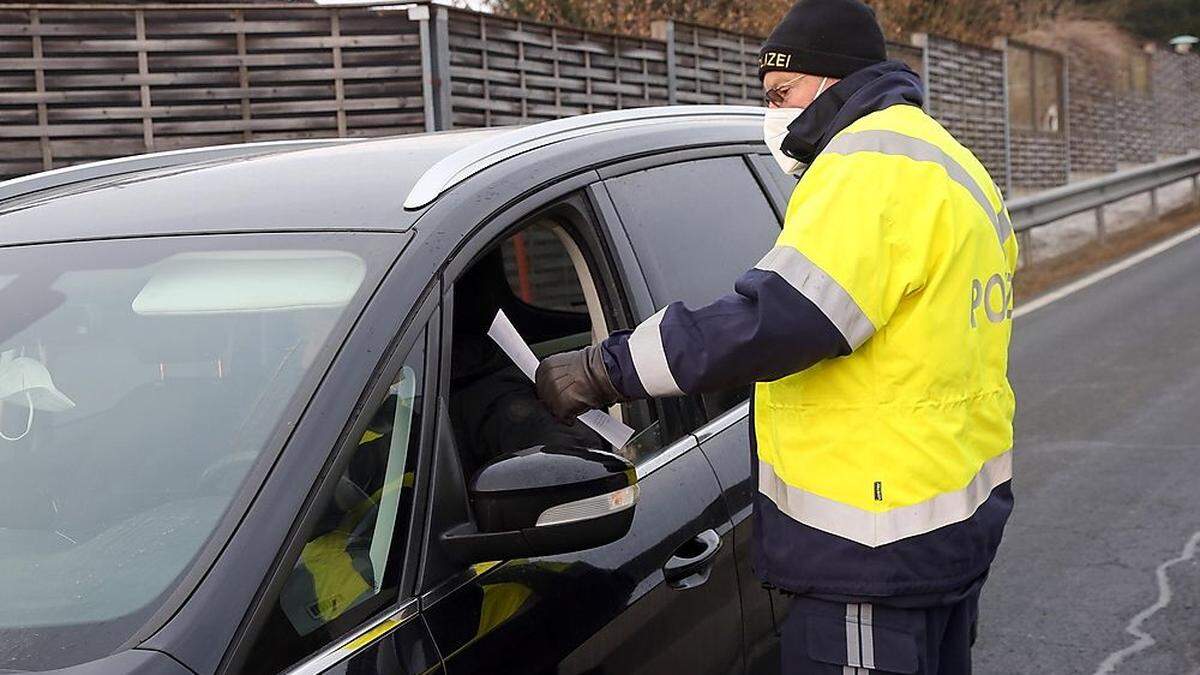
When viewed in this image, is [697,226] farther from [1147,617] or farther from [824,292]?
[1147,617]

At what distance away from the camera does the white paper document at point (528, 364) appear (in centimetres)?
257

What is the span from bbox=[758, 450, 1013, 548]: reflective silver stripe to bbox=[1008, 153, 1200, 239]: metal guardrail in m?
12.0

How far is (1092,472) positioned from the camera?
6.66 meters

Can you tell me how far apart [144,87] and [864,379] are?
9.28 m

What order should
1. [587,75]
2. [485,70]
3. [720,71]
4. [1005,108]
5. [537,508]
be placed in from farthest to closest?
1. [1005,108]
2. [720,71]
3. [587,75]
4. [485,70]
5. [537,508]

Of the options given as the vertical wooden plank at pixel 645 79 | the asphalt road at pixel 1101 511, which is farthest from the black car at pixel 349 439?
the vertical wooden plank at pixel 645 79

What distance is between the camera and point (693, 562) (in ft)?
8.63

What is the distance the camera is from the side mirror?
6.82 feet

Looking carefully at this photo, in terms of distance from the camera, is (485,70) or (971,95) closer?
(485,70)

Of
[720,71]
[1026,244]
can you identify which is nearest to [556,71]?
[720,71]

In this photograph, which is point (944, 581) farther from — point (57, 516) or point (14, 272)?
point (14, 272)

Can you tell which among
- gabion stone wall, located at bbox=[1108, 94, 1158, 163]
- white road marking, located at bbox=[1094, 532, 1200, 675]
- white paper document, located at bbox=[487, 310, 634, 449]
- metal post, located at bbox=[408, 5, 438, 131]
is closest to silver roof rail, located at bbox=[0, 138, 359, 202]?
white paper document, located at bbox=[487, 310, 634, 449]

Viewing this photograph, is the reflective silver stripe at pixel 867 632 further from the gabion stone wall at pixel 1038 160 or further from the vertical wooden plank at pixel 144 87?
the gabion stone wall at pixel 1038 160

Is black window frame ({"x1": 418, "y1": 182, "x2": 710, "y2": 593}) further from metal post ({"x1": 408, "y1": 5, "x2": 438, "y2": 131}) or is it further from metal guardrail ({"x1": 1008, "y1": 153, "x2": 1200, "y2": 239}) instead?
metal guardrail ({"x1": 1008, "y1": 153, "x2": 1200, "y2": 239})
